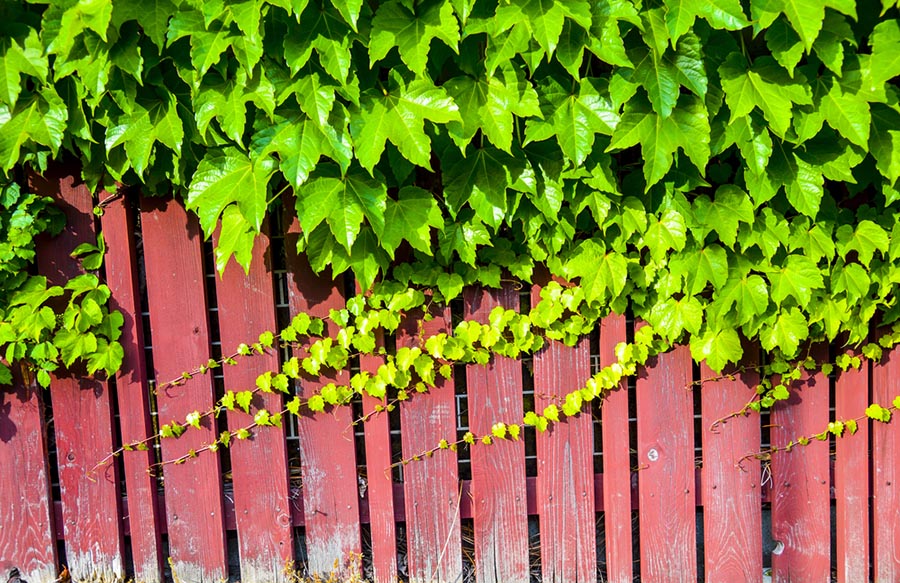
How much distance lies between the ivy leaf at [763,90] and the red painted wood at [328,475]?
140cm

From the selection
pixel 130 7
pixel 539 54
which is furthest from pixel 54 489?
pixel 539 54

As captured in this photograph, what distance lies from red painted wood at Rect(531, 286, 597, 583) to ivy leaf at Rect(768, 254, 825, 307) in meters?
0.65

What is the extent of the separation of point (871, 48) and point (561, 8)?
90 cm

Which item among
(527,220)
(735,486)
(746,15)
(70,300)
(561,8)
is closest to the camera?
(561,8)

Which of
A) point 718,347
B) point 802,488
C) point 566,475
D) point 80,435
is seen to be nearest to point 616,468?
point 566,475

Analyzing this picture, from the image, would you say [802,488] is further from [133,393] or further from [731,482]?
[133,393]

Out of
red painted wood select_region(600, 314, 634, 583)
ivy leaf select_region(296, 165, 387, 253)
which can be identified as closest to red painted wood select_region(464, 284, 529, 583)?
red painted wood select_region(600, 314, 634, 583)

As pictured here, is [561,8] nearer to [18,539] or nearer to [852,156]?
[852,156]

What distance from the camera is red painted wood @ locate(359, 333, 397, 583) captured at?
8.51ft

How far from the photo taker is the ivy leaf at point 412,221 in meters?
2.22

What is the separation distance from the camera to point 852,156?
6.91 feet

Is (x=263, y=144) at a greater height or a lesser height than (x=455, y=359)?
greater

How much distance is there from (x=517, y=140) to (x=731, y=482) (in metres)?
1.48

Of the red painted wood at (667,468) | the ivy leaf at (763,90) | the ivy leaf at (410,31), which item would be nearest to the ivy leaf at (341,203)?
the ivy leaf at (410,31)
